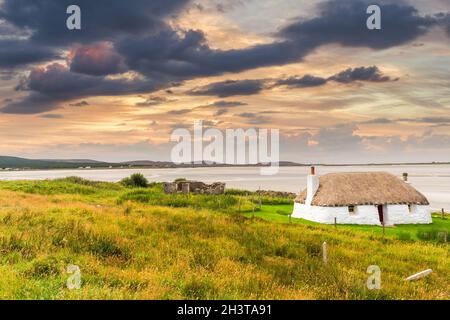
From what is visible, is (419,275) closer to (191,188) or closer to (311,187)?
(311,187)

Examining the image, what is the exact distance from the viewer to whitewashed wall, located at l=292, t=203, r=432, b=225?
35156 millimetres

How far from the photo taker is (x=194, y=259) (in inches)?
609

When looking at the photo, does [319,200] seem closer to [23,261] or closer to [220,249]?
[220,249]

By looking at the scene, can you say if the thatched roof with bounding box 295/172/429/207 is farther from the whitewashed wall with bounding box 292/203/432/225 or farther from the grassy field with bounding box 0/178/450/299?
the grassy field with bounding box 0/178/450/299

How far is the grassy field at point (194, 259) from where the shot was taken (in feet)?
35.3

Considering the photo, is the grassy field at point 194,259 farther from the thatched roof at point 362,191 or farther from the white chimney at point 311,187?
the white chimney at point 311,187

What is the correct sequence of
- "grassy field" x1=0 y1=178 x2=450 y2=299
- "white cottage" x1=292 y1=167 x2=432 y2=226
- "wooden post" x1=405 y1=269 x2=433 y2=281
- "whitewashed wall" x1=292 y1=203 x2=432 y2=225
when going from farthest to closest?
"white cottage" x1=292 y1=167 x2=432 y2=226, "whitewashed wall" x1=292 y1=203 x2=432 y2=225, "wooden post" x1=405 y1=269 x2=433 y2=281, "grassy field" x1=0 y1=178 x2=450 y2=299

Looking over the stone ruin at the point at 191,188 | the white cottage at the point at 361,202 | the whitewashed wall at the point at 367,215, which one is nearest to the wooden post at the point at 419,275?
the white cottage at the point at 361,202

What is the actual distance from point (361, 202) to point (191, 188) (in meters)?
31.1

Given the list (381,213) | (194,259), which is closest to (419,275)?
(194,259)

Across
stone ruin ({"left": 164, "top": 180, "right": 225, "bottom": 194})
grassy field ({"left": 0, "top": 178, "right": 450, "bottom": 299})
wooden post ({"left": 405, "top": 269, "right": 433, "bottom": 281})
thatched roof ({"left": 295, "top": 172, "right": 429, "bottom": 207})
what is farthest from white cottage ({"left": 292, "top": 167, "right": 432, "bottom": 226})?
stone ruin ({"left": 164, "top": 180, "right": 225, "bottom": 194})

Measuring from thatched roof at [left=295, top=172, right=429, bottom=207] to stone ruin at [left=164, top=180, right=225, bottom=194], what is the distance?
939 inches
